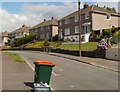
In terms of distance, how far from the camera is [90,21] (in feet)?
150

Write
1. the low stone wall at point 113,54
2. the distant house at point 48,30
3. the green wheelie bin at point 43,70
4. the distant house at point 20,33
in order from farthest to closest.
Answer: the distant house at point 20,33 → the distant house at point 48,30 → the low stone wall at point 113,54 → the green wheelie bin at point 43,70

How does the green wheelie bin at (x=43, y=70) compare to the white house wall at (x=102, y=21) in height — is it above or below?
below

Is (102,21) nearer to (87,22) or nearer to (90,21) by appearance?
(90,21)

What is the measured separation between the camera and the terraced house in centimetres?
4512

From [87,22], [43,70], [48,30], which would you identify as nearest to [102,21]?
[87,22]

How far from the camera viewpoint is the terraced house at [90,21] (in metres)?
45.1

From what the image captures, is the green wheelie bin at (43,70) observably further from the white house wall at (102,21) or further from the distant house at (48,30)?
the distant house at (48,30)

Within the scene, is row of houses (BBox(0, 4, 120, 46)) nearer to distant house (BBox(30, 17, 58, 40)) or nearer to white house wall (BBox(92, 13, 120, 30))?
white house wall (BBox(92, 13, 120, 30))

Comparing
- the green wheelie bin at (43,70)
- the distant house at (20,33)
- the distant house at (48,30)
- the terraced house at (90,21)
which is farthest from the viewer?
the distant house at (20,33)

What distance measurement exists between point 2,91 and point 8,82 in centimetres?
169

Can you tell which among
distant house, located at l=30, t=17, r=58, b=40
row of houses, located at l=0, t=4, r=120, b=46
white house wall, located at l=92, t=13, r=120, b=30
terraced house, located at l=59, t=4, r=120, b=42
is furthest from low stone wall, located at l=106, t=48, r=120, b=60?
distant house, located at l=30, t=17, r=58, b=40

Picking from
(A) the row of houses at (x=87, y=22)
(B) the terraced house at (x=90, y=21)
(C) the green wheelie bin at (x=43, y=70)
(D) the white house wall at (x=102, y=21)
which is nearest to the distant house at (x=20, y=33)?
(A) the row of houses at (x=87, y=22)

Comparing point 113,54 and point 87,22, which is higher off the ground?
point 87,22

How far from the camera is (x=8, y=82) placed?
10.1 metres
